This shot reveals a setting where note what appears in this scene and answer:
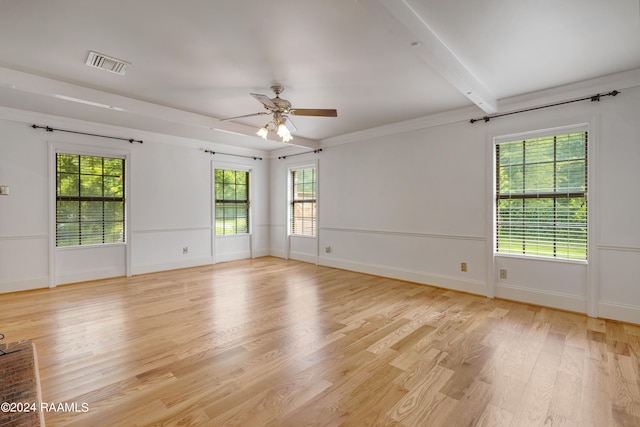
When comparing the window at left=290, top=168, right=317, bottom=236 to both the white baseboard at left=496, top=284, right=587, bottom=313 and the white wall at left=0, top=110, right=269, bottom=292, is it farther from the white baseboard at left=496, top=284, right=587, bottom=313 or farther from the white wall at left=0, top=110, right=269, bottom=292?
the white baseboard at left=496, top=284, right=587, bottom=313

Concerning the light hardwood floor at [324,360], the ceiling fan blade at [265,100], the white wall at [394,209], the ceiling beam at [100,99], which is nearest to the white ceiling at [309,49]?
the ceiling beam at [100,99]

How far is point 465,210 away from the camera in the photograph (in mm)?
4148

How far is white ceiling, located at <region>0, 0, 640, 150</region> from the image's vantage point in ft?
6.67

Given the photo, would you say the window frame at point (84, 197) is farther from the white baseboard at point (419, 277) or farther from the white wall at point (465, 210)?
the white baseboard at point (419, 277)

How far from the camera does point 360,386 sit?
6.56 ft

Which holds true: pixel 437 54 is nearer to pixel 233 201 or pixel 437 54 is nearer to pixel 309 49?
pixel 309 49

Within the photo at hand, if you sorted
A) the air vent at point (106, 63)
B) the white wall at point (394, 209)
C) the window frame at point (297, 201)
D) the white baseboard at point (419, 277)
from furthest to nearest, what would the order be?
the window frame at point (297, 201) → the white baseboard at point (419, 277) → the white wall at point (394, 209) → the air vent at point (106, 63)

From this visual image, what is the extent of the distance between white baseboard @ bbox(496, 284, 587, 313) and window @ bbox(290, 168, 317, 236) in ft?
11.9

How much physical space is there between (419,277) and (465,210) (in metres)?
1.24

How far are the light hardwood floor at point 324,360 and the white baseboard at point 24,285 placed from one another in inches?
5.3

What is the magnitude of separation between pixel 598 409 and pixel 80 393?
10.5ft

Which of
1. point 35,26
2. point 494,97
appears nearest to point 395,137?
point 494,97

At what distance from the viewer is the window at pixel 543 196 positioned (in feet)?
11.1

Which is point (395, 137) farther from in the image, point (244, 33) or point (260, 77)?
point (244, 33)
